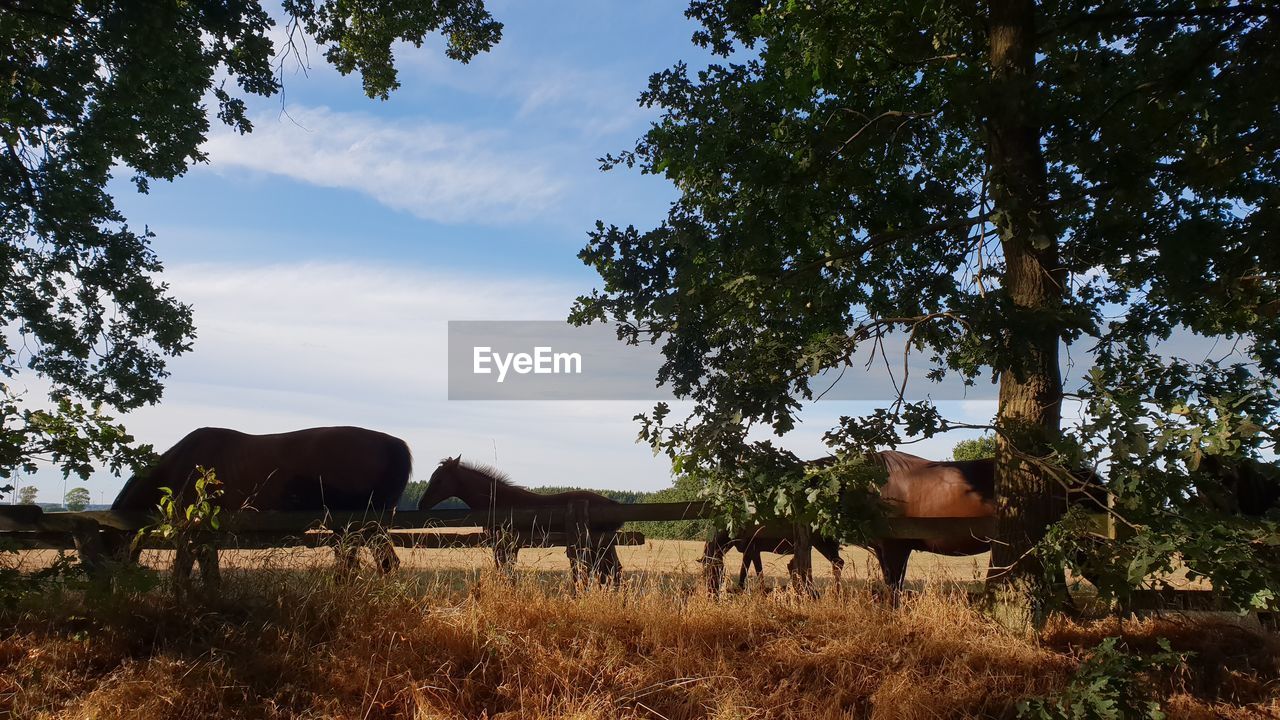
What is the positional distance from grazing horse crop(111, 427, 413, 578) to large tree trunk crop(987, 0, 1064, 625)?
9751 mm

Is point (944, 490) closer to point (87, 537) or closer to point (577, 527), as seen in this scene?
point (577, 527)

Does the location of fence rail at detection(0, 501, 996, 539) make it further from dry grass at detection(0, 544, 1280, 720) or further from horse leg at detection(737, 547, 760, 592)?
dry grass at detection(0, 544, 1280, 720)

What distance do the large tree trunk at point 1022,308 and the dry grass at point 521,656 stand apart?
2.57 feet

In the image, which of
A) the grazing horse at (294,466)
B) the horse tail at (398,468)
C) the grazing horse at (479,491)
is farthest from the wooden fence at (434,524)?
the horse tail at (398,468)

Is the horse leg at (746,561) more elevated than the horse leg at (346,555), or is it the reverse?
the horse leg at (346,555)

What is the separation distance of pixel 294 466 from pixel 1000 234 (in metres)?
11.5

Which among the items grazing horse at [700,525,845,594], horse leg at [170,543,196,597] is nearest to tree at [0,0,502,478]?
horse leg at [170,543,196,597]

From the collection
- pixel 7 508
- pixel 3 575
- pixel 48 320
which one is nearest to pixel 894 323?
pixel 3 575

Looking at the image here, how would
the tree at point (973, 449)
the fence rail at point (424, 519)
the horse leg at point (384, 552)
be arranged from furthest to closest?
the tree at point (973, 449), the fence rail at point (424, 519), the horse leg at point (384, 552)

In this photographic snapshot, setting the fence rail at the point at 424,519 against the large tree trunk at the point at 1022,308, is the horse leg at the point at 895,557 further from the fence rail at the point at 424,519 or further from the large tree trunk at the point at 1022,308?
the large tree trunk at the point at 1022,308

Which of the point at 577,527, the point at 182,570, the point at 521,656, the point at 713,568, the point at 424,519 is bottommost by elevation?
the point at 521,656

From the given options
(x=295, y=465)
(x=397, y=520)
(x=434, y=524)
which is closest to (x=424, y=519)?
(x=434, y=524)

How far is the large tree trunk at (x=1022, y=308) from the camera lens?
277 inches

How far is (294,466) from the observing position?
13.6m
